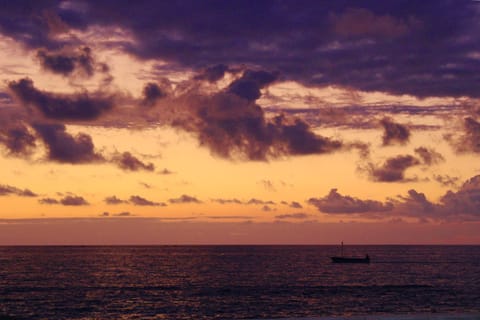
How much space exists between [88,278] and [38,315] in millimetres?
45648

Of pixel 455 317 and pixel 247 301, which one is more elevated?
pixel 455 317

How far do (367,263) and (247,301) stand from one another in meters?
99.9

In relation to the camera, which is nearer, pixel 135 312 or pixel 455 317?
pixel 455 317

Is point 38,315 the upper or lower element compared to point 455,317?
lower

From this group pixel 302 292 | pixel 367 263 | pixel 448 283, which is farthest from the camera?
pixel 367 263

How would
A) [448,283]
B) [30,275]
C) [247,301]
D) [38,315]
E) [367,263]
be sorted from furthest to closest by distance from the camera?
[367,263], [30,275], [448,283], [247,301], [38,315]

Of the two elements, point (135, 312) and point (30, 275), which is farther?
point (30, 275)

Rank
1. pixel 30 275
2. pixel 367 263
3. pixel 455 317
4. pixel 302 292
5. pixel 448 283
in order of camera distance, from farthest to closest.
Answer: pixel 367 263 → pixel 30 275 → pixel 448 283 → pixel 302 292 → pixel 455 317

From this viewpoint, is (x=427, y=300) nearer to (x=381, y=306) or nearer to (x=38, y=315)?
(x=381, y=306)

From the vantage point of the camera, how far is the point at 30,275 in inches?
4722

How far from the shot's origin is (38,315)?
66.9 metres

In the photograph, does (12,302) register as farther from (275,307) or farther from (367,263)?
(367,263)

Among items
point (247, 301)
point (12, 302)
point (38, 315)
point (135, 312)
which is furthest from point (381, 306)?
point (12, 302)

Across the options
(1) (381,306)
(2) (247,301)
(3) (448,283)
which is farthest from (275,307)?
(3) (448,283)
